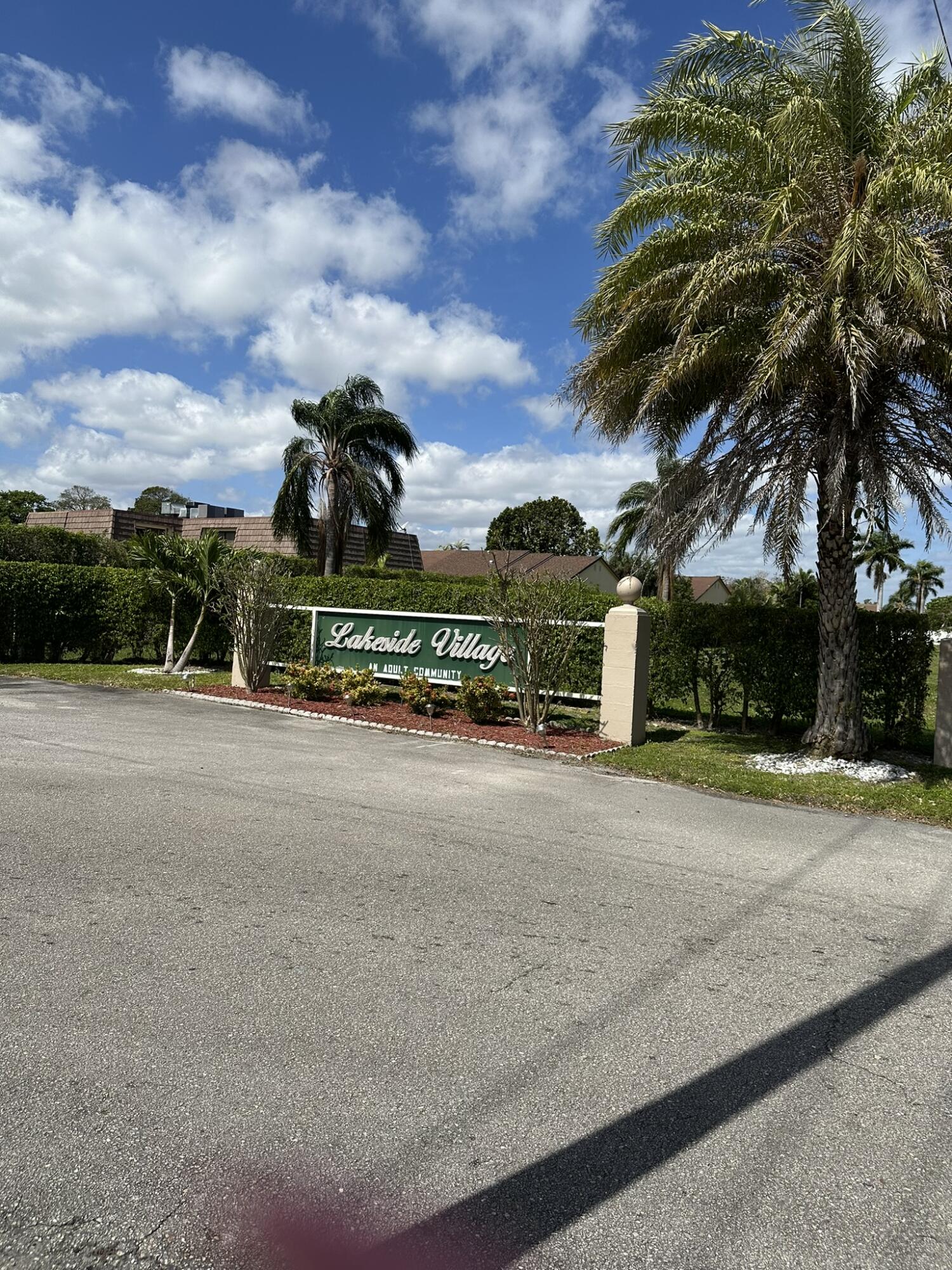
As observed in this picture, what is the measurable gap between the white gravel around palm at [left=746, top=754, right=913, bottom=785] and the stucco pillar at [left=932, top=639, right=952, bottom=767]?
32.7 inches

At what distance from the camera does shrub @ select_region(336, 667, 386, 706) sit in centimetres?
1416

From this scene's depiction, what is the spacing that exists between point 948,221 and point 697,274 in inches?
107

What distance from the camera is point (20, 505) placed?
69625 mm

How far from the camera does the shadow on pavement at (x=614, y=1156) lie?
238 centimetres

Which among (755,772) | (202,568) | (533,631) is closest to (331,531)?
(202,568)

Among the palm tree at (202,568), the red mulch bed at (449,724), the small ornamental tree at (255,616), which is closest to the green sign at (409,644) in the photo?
the red mulch bed at (449,724)

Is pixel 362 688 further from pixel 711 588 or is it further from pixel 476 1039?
pixel 711 588

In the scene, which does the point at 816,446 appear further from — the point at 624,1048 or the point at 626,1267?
the point at 626,1267

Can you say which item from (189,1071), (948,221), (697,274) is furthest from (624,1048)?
(948,221)

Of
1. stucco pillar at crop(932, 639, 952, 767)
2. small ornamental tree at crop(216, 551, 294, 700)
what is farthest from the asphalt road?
small ornamental tree at crop(216, 551, 294, 700)

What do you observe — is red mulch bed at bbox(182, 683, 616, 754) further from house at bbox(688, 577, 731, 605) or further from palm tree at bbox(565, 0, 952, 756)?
Result: house at bbox(688, 577, 731, 605)

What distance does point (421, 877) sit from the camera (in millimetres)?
5488

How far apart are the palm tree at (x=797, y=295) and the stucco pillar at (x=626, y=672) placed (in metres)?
1.46

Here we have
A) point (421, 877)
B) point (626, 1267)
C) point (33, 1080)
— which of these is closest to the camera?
point (626, 1267)
